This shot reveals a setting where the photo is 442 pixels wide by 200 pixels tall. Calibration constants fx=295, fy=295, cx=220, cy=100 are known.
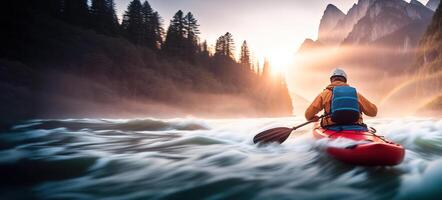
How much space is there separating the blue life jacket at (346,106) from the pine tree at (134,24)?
4957 cm

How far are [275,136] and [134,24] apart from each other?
49774mm

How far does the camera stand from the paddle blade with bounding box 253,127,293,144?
767 centimetres

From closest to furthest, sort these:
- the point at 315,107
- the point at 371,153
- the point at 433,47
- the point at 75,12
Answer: the point at 371,153 < the point at 315,107 < the point at 75,12 < the point at 433,47

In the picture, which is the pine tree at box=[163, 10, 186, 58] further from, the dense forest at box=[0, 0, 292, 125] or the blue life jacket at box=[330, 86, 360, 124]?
the blue life jacket at box=[330, 86, 360, 124]

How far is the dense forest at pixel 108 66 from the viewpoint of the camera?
31000mm

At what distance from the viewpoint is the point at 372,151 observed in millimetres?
4320

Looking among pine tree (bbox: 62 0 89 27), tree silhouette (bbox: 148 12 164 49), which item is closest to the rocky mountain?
tree silhouette (bbox: 148 12 164 49)

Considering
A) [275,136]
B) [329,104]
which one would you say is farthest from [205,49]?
[329,104]

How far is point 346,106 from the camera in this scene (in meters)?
5.91

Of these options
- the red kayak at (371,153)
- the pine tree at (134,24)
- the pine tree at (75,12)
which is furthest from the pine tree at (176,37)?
the red kayak at (371,153)

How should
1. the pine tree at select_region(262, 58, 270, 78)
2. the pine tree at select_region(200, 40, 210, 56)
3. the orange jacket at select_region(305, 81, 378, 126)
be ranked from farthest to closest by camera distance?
1. the pine tree at select_region(262, 58, 270, 78)
2. the pine tree at select_region(200, 40, 210, 56)
3. the orange jacket at select_region(305, 81, 378, 126)

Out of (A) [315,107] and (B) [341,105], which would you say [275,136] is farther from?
(B) [341,105]

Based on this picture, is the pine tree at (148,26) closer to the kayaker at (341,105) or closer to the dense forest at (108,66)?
the dense forest at (108,66)

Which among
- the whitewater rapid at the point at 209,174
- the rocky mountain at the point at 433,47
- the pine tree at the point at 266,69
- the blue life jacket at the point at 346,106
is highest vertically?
the rocky mountain at the point at 433,47
